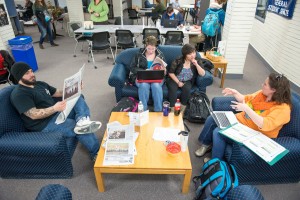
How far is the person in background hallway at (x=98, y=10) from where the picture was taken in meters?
6.34

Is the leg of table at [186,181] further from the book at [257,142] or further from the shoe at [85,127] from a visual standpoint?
the shoe at [85,127]

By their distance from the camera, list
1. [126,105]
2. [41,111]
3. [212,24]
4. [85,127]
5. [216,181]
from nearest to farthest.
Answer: [216,181] < [41,111] < [85,127] < [126,105] < [212,24]

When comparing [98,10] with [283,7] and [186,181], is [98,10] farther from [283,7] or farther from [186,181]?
[186,181]

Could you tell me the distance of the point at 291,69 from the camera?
172 inches

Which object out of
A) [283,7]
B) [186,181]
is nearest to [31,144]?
[186,181]

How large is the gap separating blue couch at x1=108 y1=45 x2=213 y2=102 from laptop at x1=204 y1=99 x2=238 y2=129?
100 centimetres

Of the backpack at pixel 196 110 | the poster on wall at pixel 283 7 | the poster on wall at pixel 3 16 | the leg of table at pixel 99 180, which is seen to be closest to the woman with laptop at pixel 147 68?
the backpack at pixel 196 110

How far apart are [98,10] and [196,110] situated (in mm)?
4854

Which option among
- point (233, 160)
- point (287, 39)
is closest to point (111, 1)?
point (287, 39)

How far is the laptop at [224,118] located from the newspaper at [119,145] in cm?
94

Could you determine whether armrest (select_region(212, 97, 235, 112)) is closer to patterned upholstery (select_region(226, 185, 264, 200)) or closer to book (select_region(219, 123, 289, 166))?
book (select_region(219, 123, 289, 166))

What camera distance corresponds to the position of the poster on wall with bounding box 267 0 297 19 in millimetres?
4332

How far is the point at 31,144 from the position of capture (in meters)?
2.02

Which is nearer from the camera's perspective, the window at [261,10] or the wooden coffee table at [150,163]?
the wooden coffee table at [150,163]
